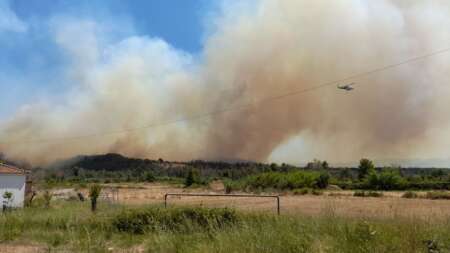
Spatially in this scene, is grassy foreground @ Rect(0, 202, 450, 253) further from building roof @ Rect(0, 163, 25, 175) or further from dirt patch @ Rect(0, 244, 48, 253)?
building roof @ Rect(0, 163, 25, 175)

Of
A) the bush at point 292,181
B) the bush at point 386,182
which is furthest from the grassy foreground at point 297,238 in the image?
the bush at point 386,182

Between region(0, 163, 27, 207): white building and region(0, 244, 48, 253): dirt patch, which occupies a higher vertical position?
region(0, 163, 27, 207): white building

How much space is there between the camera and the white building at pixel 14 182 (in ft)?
128

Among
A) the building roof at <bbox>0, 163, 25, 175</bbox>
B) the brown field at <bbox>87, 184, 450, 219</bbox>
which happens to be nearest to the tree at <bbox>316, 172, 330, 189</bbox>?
the brown field at <bbox>87, 184, 450, 219</bbox>

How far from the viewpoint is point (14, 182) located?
130 feet

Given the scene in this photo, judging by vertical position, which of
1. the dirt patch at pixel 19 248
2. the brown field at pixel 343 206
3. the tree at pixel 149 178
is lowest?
the dirt patch at pixel 19 248

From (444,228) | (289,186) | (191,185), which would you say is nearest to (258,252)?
(444,228)

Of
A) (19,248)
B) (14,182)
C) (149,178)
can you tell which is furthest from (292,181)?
(19,248)

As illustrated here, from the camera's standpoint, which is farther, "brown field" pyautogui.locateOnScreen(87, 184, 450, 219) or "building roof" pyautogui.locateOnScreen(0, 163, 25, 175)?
"building roof" pyautogui.locateOnScreen(0, 163, 25, 175)

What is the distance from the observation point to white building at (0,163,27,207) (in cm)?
3897

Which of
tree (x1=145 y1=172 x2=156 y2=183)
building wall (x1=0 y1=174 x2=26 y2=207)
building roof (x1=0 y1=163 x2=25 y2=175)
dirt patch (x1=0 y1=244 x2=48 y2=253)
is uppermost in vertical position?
tree (x1=145 y1=172 x2=156 y2=183)

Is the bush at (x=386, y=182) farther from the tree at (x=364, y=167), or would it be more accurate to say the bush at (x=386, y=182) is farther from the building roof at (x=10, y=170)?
the building roof at (x=10, y=170)

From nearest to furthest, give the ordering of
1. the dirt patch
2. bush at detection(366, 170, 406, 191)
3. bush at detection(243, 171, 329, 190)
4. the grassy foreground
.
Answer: the grassy foreground
the dirt patch
bush at detection(366, 170, 406, 191)
bush at detection(243, 171, 329, 190)

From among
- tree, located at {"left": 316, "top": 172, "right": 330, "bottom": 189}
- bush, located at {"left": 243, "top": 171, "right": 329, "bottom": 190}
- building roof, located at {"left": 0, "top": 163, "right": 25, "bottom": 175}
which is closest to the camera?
building roof, located at {"left": 0, "top": 163, "right": 25, "bottom": 175}
